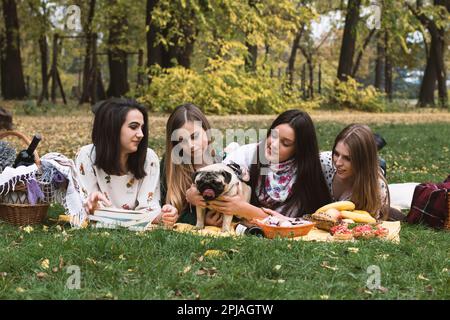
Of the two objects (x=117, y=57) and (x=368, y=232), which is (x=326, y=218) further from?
(x=117, y=57)

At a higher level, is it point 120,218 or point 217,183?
point 217,183

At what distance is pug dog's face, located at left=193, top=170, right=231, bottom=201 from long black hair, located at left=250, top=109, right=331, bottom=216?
90 cm

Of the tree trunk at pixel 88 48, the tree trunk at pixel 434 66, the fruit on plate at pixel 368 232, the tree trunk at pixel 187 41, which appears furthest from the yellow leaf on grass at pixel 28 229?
the tree trunk at pixel 434 66

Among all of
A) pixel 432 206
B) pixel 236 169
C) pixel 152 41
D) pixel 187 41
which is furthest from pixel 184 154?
pixel 152 41

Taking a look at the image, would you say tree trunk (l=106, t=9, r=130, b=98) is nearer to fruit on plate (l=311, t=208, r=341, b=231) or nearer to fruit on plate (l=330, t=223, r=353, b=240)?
fruit on plate (l=311, t=208, r=341, b=231)

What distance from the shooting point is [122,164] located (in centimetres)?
596

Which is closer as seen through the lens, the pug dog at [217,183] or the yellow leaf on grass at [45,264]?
the yellow leaf on grass at [45,264]

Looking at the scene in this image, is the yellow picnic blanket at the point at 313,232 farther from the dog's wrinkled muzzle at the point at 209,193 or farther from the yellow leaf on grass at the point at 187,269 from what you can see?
the yellow leaf on grass at the point at 187,269

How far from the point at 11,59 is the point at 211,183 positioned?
2415 centimetres

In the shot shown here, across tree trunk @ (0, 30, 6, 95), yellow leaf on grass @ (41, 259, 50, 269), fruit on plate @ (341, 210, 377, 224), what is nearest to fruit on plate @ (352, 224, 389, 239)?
fruit on plate @ (341, 210, 377, 224)

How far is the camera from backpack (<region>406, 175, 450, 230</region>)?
19.6 ft

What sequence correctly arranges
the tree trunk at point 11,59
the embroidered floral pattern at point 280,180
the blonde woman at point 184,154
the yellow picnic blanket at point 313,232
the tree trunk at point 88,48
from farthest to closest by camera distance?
1. the tree trunk at point 11,59
2. the tree trunk at point 88,48
3. the embroidered floral pattern at point 280,180
4. the blonde woman at point 184,154
5. the yellow picnic blanket at point 313,232

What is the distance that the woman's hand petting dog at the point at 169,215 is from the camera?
18.4 ft

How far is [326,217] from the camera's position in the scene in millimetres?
5629
